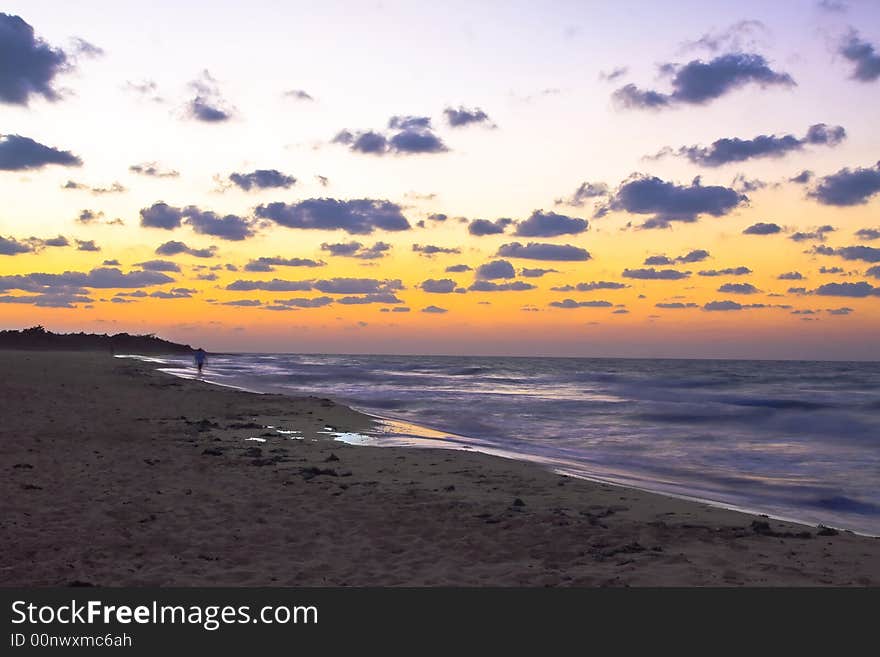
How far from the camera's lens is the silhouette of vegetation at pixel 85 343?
394 ft

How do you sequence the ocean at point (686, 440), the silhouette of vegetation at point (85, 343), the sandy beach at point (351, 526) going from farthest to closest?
the silhouette of vegetation at point (85, 343), the ocean at point (686, 440), the sandy beach at point (351, 526)

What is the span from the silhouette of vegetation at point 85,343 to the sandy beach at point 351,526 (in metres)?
110

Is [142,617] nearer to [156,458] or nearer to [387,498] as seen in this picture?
[387,498]

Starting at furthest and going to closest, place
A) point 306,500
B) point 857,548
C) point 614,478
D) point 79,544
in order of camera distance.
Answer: point 614,478 < point 306,500 < point 857,548 < point 79,544

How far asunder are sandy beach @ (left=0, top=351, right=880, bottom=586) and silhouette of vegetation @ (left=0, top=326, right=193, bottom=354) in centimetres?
10950

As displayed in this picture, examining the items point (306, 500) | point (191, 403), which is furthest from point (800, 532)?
point (191, 403)

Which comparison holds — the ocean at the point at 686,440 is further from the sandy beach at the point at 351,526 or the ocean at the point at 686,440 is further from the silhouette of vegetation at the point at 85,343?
the silhouette of vegetation at the point at 85,343

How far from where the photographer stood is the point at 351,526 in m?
8.95

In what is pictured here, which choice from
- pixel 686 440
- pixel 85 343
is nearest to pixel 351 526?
pixel 686 440

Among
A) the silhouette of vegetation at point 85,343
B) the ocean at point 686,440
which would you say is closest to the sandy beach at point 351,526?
the ocean at point 686,440

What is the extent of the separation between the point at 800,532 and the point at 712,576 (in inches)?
120

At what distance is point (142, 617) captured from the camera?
5.34 metres

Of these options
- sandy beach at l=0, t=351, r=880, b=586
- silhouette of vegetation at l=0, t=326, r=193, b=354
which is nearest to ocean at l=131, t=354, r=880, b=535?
sandy beach at l=0, t=351, r=880, b=586

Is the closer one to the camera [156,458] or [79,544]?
[79,544]
